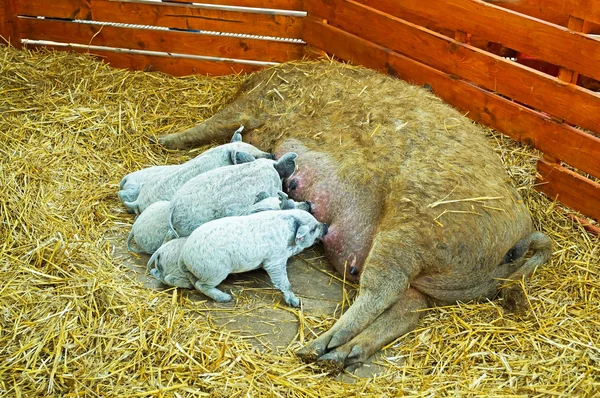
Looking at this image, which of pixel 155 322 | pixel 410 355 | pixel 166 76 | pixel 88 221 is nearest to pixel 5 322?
pixel 155 322

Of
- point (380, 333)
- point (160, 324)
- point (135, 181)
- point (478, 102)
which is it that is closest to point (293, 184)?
point (135, 181)

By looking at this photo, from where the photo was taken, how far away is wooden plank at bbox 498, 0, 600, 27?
4.07 meters

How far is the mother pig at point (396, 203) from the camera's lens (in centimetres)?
365

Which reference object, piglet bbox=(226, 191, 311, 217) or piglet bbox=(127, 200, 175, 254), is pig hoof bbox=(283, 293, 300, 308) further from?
piglet bbox=(127, 200, 175, 254)

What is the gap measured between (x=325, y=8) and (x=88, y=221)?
2599 mm

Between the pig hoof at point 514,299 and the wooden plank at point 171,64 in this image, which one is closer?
the pig hoof at point 514,299

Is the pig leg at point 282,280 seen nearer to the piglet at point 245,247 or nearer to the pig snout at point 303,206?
the piglet at point 245,247

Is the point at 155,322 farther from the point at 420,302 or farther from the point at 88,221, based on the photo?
the point at 420,302

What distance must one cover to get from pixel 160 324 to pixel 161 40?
10.7 feet

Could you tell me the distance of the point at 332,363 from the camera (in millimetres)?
3383

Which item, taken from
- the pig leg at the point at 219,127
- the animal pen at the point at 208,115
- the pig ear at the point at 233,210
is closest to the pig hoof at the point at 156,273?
the animal pen at the point at 208,115

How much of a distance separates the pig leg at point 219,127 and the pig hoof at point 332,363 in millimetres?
1977

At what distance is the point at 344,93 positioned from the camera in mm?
4594

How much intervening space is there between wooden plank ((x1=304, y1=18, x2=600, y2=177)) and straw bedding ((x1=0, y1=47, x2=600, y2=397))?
0.48 feet
